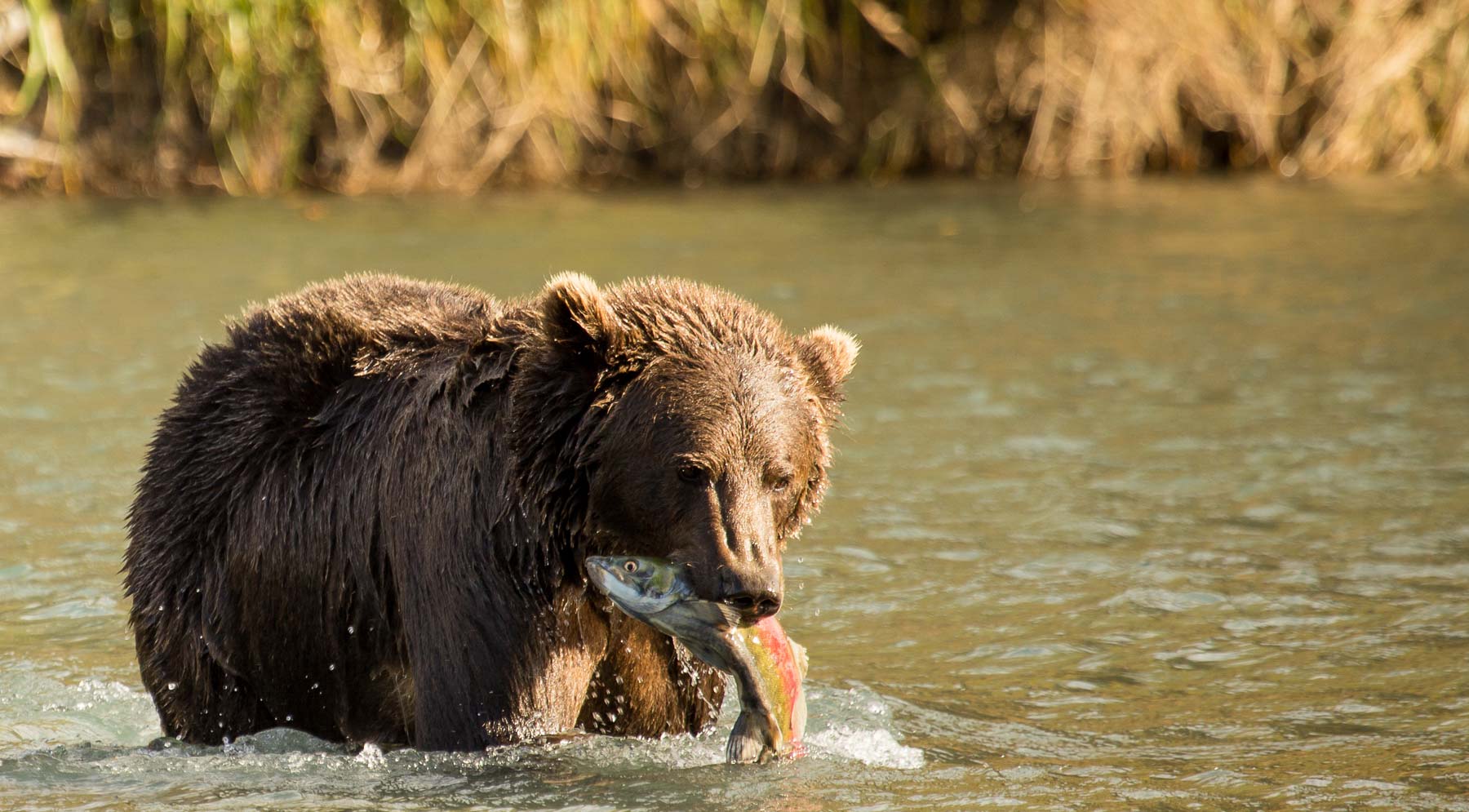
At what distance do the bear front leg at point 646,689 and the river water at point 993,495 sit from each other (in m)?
0.08

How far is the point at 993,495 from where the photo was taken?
8.12 meters

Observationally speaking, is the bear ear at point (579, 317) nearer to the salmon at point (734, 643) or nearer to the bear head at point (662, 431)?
the bear head at point (662, 431)

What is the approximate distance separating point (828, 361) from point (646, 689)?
1.00 metres

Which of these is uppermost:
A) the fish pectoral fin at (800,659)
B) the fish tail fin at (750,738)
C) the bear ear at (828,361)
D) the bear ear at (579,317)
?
the bear ear at (579,317)

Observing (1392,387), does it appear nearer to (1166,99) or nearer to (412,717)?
(412,717)

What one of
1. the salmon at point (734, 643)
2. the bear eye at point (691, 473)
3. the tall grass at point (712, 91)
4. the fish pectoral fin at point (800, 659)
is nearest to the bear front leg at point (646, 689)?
the salmon at point (734, 643)

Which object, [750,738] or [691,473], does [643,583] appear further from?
[750,738]

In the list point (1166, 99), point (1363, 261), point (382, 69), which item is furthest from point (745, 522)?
point (1166, 99)

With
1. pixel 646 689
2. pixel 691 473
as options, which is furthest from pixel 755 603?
pixel 646 689

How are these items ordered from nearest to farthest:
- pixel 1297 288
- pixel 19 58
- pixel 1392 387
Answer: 1. pixel 1392 387
2. pixel 1297 288
3. pixel 19 58

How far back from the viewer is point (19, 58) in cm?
1603

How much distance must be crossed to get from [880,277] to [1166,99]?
588cm

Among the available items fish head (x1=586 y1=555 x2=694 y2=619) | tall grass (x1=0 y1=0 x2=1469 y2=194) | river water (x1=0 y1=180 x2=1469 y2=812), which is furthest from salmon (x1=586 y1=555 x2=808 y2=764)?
tall grass (x1=0 y1=0 x2=1469 y2=194)

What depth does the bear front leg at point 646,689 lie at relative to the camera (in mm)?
4840
